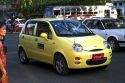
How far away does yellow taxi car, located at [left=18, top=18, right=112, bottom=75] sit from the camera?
32.8 ft

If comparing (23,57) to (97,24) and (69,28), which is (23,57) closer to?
(69,28)

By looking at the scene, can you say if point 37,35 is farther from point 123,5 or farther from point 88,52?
point 123,5

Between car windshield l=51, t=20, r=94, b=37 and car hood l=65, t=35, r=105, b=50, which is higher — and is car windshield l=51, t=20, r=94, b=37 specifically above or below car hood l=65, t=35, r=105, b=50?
above

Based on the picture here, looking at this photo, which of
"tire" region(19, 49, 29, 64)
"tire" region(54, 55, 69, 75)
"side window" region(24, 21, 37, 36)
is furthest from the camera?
"tire" region(19, 49, 29, 64)

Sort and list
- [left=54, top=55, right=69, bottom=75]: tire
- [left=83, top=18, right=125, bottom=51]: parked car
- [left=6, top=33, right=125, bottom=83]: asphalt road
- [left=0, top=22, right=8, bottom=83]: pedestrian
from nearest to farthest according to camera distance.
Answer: [left=0, top=22, right=8, bottom=83]: pedestrian → [left=6, top=33, right=125, bottom=83]: asphalt road → [left=54, top=55, right=69, bottom=75]: tire → [left=83, top=18, right=125, bottom=51]: parked car

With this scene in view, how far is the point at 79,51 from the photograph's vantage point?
32.7 feet

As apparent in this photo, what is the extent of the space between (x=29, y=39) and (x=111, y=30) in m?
4.85

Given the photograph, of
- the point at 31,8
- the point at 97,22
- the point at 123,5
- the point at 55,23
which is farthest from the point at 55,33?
the point at 123,5

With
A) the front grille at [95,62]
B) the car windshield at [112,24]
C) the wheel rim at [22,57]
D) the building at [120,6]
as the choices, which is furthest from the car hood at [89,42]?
the building at [120,6]

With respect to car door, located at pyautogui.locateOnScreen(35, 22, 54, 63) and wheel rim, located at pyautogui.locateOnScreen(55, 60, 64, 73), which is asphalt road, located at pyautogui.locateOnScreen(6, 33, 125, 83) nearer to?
wheel rim, located at pyautogui.locateOnScreen(55, 60, 64, 73)

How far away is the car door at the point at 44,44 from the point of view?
1089 cm

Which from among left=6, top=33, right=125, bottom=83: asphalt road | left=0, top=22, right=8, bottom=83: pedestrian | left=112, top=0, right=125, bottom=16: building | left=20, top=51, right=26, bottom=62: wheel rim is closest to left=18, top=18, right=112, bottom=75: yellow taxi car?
left=6, top=33, right=125, bottom=83: asphalt road

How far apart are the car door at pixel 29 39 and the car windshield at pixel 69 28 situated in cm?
108

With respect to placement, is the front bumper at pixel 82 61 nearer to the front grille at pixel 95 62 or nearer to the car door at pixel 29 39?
the front grille at pixel 95 62
